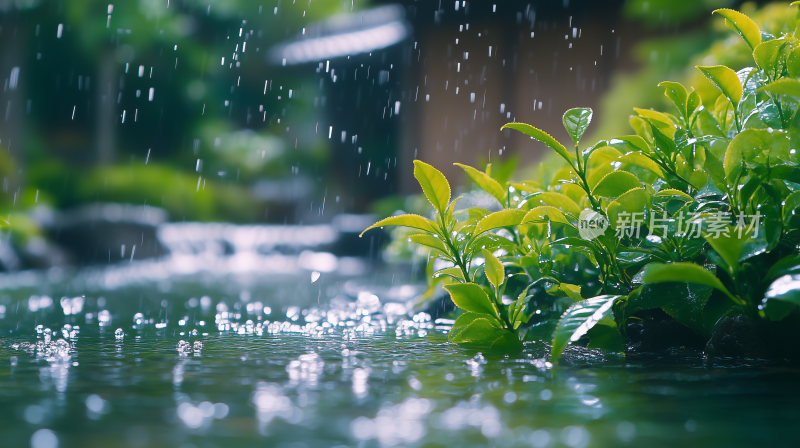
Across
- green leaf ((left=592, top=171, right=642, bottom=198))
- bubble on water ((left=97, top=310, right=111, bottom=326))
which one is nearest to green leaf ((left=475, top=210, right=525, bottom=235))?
green leaf ((left=592, top=171, right=642, bottom=198))

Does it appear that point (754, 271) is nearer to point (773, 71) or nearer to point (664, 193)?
point (664, 193)

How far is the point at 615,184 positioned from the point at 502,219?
0.35 m

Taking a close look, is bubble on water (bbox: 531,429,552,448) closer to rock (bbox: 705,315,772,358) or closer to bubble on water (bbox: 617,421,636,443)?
bubble on water (bbox: 617,421,636,443)

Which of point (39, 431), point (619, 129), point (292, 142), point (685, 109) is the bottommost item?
point (39, 431)

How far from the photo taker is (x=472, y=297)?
1939 millimetres

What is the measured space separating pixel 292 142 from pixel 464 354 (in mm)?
20901

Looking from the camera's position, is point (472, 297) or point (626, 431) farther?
point (472, 297)

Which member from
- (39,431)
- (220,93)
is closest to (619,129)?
(39,431)

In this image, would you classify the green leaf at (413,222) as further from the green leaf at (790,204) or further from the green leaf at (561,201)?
the green leaf at (790,204)

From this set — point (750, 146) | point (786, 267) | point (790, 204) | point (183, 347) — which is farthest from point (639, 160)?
point (183, 347)

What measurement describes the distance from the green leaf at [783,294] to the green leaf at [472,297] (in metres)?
0.72

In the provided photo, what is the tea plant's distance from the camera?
5.76 feet

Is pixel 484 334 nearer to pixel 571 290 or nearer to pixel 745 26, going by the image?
pixel 571 290

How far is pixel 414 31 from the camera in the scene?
41.8ft
